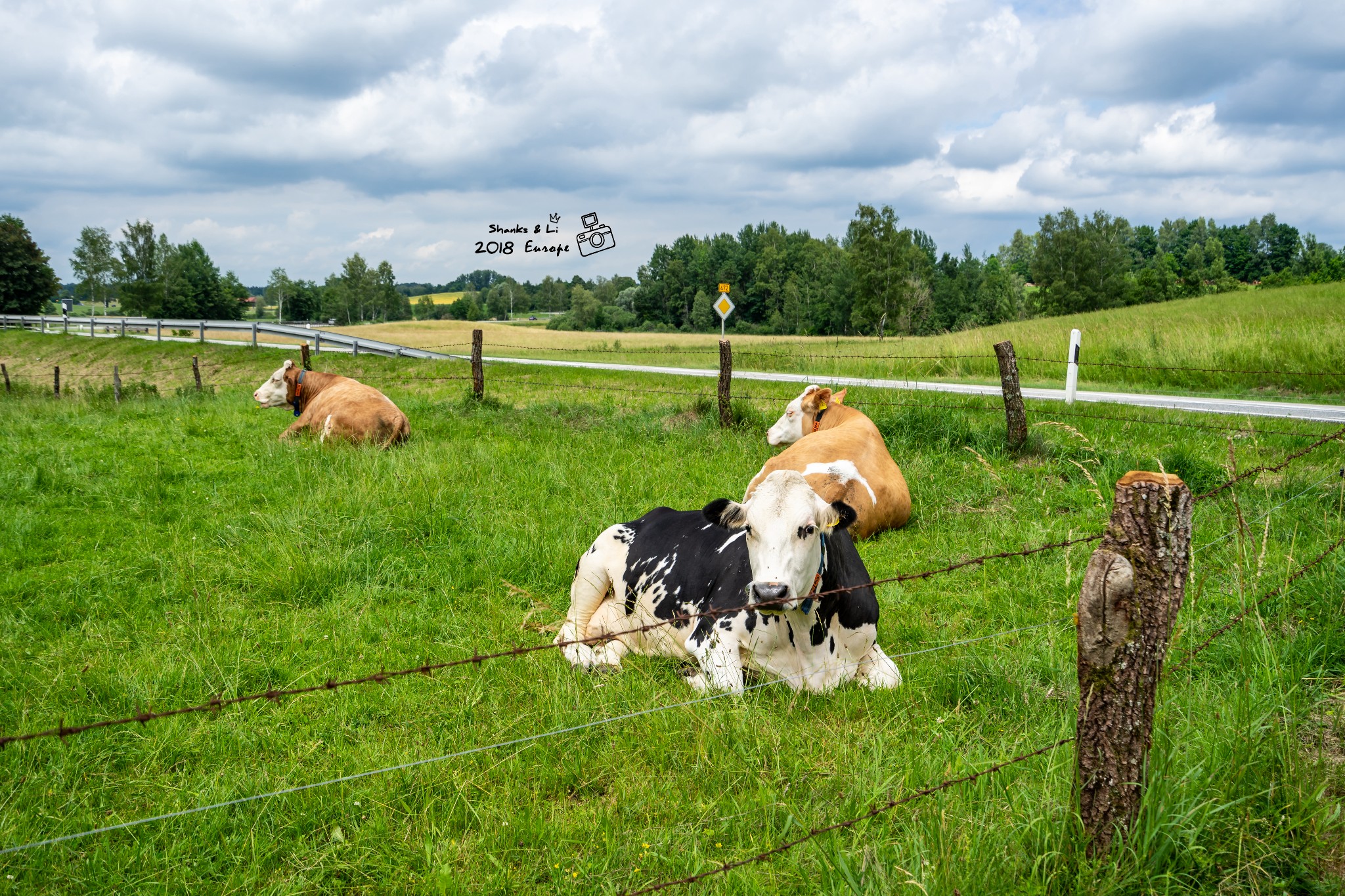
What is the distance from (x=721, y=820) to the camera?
9.93 ft

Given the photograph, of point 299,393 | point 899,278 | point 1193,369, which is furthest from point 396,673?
point 899,278

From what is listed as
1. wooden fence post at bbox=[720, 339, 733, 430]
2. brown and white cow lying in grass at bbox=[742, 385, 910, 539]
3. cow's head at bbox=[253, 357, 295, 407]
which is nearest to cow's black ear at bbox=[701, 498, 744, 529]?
brown and white cow lying in grass at bbox=[742, 385, 910, 539]

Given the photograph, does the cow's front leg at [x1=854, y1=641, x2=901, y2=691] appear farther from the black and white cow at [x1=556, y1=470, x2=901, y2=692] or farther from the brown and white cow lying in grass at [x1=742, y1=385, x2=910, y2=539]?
the brown and white cow lying in grass at [x1=742, y1=385, x2=910, y2=539]

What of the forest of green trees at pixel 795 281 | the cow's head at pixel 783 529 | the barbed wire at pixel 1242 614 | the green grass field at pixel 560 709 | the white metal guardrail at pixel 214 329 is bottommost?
the green grass field at pixel 560 709

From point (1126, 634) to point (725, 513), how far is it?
7.11 ft

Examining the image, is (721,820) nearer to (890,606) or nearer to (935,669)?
(935,669)

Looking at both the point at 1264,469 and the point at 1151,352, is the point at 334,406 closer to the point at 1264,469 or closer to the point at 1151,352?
the point at 1264,469

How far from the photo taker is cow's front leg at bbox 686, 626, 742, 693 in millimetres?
4098

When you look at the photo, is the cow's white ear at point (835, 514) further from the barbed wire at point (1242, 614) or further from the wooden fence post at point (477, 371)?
the wooden fence post at point (477, 371)

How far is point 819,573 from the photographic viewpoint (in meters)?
4.14

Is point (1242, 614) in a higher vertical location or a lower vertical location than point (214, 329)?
lower

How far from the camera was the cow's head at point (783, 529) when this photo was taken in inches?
150

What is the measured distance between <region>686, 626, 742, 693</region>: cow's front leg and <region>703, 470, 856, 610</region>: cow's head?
468 millimetres

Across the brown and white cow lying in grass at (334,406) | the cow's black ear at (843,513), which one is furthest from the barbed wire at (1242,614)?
the brown and white cow lying in grass at (334,406)
